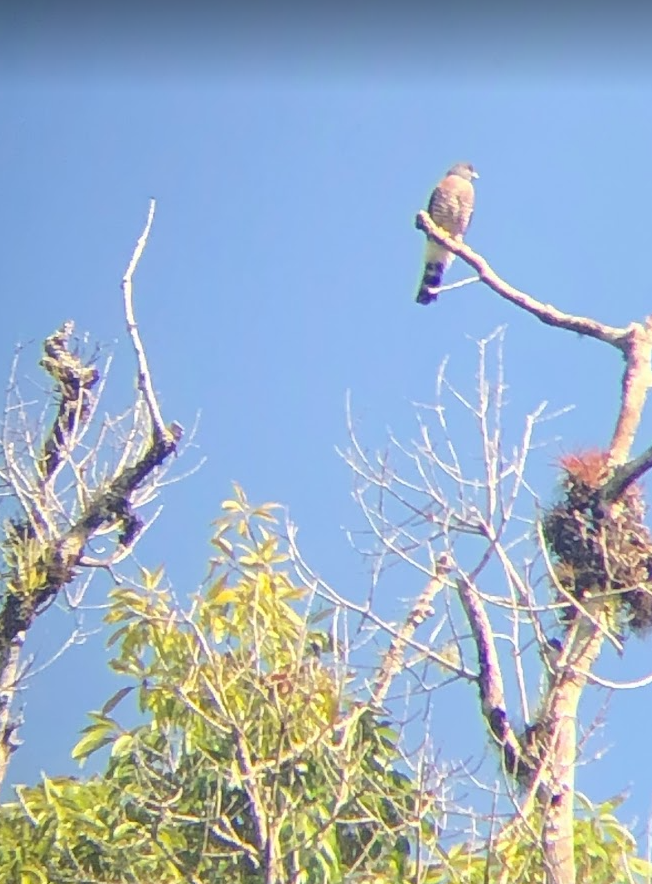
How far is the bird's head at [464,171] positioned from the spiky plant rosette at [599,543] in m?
3.90

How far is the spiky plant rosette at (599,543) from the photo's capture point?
16.6ft

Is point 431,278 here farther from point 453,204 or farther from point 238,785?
point 238,785

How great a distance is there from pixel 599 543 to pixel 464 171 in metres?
4.31

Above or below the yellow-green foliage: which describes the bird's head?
above

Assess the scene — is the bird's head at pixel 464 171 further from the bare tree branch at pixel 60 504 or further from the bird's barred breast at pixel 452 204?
the bare tree branch at pixel 60 504

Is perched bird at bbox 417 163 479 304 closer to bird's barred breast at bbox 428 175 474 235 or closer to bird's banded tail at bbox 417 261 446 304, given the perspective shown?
bird's barred breast at bbox 428 175 474 235

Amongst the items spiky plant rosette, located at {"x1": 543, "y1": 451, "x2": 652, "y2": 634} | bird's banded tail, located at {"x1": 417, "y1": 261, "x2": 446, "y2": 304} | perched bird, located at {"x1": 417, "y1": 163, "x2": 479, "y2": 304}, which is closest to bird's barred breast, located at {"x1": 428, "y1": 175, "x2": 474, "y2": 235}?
perched bird, located at {"x1": 417, "y1": 163, "x2": 479, "y2": 304}

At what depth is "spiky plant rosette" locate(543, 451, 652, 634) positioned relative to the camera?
5051 mm

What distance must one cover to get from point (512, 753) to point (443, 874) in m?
0.42

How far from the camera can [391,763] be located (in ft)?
16.3

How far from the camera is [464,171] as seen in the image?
29.0 feet

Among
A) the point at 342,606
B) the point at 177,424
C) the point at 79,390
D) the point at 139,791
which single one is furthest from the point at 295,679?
the point at 79,390

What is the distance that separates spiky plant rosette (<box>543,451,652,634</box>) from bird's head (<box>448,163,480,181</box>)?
390 cm

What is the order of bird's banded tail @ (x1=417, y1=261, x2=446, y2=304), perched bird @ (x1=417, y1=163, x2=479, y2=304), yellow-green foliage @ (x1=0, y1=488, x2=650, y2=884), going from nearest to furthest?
yellow-green foliage @ (x1=0, y1=488, x2=650, y2=884) < bird's banded tail @ (x1=417, y1=261, x2=446, y2=304) < perched bird @ (x1=417, y1=163, x2=479, y2=304)
